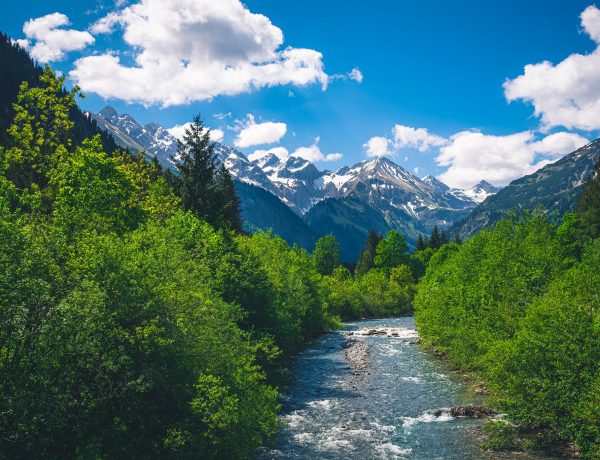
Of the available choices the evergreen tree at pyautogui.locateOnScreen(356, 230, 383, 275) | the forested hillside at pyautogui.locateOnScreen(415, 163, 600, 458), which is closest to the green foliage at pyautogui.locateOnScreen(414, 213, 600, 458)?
the forested hillside at pyautogui.locateOnScreen(415, 163, 600, 458)

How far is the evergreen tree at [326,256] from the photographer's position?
15944 cm

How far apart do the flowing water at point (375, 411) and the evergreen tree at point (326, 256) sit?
100196 mm

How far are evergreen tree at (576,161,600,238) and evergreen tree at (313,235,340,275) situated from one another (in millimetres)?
73890

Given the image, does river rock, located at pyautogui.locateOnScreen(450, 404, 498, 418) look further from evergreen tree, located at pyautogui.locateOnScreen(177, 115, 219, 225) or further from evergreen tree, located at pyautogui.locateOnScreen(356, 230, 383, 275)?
evergreen tree, located at pyautogui.locateOnScreen(356, 230, 383, 275)

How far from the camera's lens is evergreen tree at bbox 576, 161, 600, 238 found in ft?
339

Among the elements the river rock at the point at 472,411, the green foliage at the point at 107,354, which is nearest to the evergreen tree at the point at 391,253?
the river rock at the point at 472,411

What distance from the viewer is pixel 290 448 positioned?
89.9 ft

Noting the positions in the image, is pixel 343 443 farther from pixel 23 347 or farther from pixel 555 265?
pixel 555 265

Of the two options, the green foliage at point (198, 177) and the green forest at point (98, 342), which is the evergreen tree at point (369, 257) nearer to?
the green foliage at point (198, 177)

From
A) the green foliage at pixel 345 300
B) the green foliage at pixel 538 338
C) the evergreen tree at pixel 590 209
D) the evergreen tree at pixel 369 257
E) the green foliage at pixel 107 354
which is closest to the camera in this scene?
the green foliage at pixel 107 354

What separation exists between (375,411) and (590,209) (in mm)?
97191

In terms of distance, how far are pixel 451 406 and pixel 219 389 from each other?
22.5 meters

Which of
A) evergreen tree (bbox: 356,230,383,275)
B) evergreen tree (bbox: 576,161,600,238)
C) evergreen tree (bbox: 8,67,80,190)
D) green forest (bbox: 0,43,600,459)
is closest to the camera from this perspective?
green forest (bbox: 0,43,600,459)

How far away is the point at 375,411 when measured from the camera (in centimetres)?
3475
